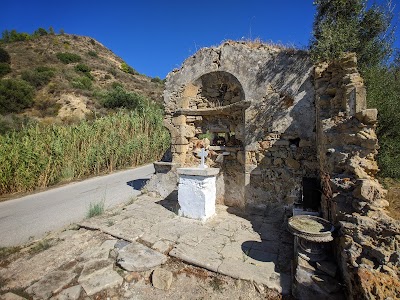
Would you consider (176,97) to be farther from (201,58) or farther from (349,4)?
(349,4)

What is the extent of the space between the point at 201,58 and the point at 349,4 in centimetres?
444

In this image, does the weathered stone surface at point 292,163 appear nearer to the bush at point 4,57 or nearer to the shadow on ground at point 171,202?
the shadow on ground at point 171,202

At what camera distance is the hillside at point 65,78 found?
20.2m

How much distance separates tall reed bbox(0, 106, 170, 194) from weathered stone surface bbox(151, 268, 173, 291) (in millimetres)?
7058

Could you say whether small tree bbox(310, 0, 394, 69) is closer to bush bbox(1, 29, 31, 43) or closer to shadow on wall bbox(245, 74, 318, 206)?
shadow on wall bbox(245, 74, 318, 206)

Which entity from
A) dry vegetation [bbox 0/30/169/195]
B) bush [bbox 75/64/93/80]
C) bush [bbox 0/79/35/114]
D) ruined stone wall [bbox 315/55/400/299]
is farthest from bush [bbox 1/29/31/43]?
ruined stone wall [bbox 315/55/400/299]

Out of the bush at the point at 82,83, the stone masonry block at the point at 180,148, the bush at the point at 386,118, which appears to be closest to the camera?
the bush at the point at 386,118

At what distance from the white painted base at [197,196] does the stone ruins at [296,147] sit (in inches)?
43.3

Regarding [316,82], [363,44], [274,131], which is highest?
[363,44]

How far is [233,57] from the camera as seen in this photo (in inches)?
224

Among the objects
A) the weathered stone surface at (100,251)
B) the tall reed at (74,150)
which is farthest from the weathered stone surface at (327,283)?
the tall reed at (74,150)

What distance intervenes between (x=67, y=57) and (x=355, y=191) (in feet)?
119

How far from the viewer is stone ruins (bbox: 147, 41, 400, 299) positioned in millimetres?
2332

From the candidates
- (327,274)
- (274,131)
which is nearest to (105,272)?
(327,274)
